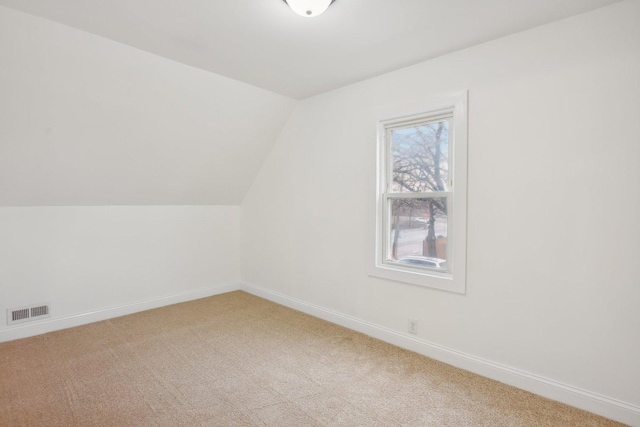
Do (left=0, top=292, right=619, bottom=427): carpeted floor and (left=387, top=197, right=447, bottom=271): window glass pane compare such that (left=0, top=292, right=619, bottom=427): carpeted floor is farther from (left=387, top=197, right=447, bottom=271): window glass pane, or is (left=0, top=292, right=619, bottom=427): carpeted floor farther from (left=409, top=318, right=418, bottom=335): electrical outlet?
(left=387, top=197, right=447, bottom=271): window glass pane

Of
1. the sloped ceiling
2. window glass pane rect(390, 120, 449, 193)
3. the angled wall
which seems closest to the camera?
the sloped ceiling

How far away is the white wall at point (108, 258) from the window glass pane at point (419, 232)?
2.58m

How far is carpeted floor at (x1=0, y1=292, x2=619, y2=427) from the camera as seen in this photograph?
200 centimetres

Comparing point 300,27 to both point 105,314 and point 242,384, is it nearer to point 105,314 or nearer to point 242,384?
point 242,384

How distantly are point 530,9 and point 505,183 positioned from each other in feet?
3.55

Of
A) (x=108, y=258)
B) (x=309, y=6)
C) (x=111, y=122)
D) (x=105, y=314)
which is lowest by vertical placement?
(x=105, y=314)

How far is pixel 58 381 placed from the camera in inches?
93.4

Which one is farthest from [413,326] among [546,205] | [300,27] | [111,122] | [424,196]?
[111,122]

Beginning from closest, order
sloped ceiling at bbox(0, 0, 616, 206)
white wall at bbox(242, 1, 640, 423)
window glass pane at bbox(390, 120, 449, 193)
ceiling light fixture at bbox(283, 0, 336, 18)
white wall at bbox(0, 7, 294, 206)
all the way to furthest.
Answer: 1. ceiling light fixture at bbox(283, 0, 336, 18)
2. white wall at bbox(242, 1, 640, 423)
3. sloped ceiling at bbox(0, 0, 616, 206)
4. white wall at bbox(0, 7, 294, 206)
5. window glass pane at bbox(390, 120, 449, 193)

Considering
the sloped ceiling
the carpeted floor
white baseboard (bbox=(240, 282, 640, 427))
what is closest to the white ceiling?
the sloped ceiling

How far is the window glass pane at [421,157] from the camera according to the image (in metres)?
2.75

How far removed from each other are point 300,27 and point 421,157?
143cm

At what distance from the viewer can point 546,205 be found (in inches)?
86.7

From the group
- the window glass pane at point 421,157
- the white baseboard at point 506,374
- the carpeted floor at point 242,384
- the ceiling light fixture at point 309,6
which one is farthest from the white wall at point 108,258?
the ceiling light fixture at point 309,6
